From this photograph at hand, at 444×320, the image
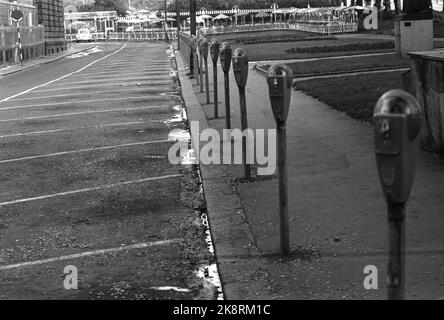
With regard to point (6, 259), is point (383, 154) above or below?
above

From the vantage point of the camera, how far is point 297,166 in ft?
28.9

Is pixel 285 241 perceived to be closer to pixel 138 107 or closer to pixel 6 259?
pixel 6 259

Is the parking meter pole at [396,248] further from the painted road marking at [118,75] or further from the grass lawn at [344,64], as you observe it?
the painted road marking at [118,75]

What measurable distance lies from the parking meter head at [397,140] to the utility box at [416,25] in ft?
59.4

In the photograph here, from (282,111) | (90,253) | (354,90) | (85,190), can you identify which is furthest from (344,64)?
(90,253)

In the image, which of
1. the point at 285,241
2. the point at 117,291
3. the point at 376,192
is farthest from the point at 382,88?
the point at 117,291

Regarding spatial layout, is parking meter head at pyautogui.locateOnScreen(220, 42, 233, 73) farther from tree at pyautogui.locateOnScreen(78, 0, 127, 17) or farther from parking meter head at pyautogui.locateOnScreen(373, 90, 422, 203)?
tree at pyautogui.locateOnScreen(78, 0, 127, 17)

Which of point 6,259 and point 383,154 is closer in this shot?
point 383,154

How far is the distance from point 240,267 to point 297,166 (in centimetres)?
349

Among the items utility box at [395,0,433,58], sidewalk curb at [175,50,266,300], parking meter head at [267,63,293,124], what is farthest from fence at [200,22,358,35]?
parking meter head at [267,63,293,124]

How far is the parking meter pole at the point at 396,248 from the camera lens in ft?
11.5

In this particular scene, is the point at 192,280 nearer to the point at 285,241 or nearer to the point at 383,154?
the point at 285,241
